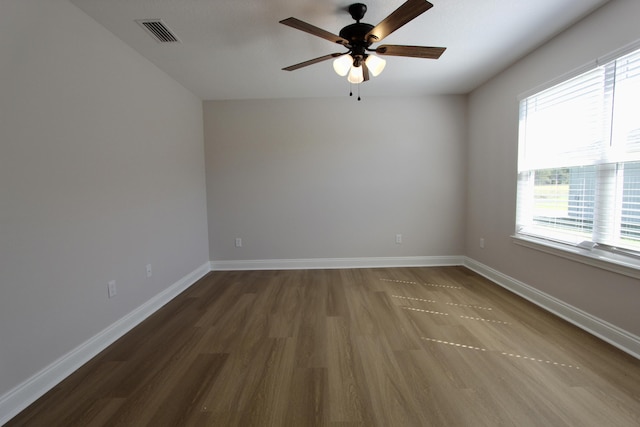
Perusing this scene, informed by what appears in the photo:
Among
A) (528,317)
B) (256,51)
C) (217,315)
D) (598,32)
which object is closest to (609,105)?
(598,32)

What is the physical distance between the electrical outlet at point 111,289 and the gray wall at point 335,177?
1.79 meters

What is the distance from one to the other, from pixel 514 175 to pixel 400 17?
89.9 inches

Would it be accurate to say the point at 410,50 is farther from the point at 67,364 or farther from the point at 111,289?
the point at 67,364

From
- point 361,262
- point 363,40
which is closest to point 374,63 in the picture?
point 363,40

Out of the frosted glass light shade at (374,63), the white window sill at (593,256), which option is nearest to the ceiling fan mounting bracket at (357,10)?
the frosted glass light shade at (374,63)

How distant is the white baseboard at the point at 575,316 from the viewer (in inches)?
70.6

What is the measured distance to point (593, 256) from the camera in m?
2.01

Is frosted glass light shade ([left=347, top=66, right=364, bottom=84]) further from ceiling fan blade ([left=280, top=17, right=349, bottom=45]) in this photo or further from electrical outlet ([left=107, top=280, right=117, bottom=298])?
electrical outlet ([left=107, top=280, right=117, bottom=298])

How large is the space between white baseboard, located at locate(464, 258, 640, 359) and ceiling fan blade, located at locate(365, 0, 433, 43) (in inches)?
102

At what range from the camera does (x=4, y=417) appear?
1342 millimetres

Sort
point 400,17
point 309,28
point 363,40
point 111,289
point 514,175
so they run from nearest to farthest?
point 400,17
point 309,28
point 363,40
point 111,289
point 514,175

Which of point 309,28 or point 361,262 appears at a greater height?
point 309,28

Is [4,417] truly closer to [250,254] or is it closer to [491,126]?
[250,254]

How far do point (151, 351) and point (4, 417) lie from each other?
71 centimetres
